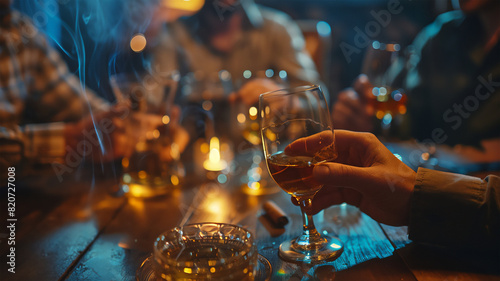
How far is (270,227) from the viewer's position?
93 centimetres

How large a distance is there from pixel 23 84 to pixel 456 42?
2523 mm

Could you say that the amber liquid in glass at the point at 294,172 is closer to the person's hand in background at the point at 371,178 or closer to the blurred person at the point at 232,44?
the person's hand in background at the point at 371,178

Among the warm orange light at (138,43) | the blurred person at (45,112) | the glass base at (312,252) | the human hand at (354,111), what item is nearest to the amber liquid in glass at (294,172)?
the glass base at (312,252)

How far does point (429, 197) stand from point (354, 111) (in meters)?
1.08

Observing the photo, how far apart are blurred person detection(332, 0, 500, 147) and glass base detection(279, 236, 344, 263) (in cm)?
93

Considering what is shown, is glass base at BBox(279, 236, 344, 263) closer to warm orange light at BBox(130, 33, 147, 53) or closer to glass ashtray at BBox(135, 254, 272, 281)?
glass ashtray at BBox(135, 254, 272, 281)

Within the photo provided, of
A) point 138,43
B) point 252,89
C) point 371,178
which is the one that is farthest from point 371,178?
point 138,43

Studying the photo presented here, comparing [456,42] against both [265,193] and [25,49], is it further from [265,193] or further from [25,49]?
[25,49]

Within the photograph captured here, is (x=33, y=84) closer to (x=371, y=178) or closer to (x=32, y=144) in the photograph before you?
(x=32, y=144)

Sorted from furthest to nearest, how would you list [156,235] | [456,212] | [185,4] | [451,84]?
[185,4] → [451,84] → [156,235] → [456,212]

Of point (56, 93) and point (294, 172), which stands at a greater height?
point (294, 172)

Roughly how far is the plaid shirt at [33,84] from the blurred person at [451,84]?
48.7 inches

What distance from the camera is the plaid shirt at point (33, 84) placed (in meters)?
1.99

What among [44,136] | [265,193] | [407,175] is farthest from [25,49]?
[407,175]
